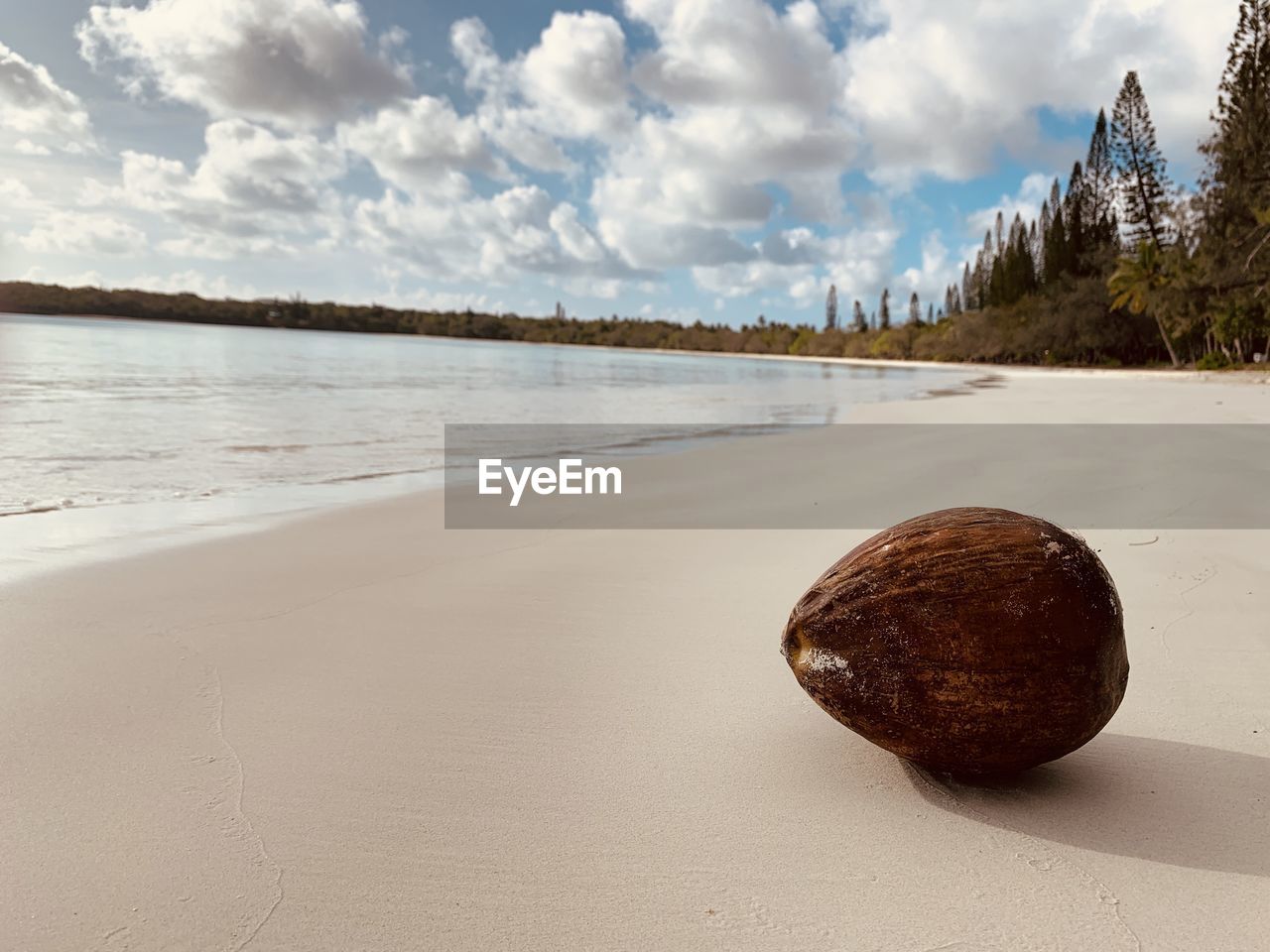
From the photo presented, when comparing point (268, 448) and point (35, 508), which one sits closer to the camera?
point (35, 508)

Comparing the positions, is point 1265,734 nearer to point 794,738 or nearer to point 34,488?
point 794,738

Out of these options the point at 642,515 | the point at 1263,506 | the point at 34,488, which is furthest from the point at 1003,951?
the point at 34,488

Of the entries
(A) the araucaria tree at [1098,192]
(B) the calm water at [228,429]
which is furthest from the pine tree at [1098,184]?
(B) the calm water at [228,429]

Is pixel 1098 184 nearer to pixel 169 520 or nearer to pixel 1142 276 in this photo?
pixel 1142 276

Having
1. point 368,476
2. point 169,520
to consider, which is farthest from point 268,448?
point 169,520

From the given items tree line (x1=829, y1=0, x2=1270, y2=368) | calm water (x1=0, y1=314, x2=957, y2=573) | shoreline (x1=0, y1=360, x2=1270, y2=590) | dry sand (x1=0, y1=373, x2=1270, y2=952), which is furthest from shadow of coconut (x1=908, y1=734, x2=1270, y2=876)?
tree line (x1=829, y1=0, x2=1270, y2=368)

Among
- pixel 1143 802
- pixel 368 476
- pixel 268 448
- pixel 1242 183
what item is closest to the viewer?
pixel 1143 802
